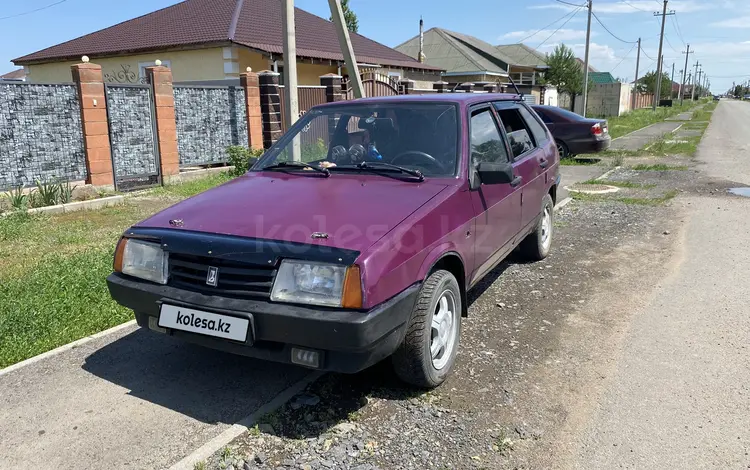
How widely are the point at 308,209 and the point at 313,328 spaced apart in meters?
0.82

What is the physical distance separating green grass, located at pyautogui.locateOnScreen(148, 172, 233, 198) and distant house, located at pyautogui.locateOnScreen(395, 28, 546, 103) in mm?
30546

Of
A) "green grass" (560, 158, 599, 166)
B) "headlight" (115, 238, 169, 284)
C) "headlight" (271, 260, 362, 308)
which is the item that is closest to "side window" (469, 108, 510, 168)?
"headlight" (271, 260, 362, 308)

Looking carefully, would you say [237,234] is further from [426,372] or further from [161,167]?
[161,167]

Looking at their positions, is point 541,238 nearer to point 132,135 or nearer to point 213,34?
point 132,135

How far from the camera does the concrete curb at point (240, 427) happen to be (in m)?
2.71

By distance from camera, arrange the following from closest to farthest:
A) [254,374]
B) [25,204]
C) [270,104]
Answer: [254,374]
[25,204]
[270,104]

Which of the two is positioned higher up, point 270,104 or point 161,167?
point 270,104

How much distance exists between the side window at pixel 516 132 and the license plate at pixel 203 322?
294 centimetres

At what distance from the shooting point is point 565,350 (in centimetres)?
395

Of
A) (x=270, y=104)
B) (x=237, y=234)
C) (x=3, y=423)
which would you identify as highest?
(x=270, y=104)

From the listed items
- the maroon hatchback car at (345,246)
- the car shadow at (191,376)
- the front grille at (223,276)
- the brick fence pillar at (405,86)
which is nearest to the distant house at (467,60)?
the brick fence pillar at (405,86)

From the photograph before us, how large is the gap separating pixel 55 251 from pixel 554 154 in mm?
5670

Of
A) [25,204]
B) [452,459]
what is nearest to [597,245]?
[452,459]

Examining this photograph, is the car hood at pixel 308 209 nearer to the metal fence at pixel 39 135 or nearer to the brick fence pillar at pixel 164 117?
the metal fence at pixel 39 135
